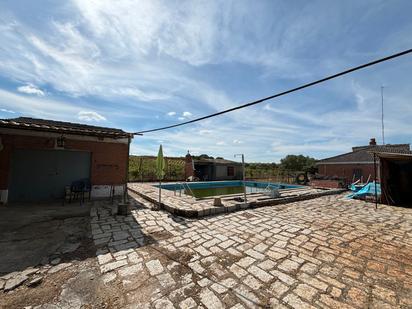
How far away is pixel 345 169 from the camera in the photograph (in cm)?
2316

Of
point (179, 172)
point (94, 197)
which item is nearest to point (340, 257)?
point (94, 197)

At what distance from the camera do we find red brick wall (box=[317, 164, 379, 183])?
68.5ft

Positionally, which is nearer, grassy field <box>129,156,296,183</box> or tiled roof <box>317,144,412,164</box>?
grassy field <box>129,156,296,183</box>

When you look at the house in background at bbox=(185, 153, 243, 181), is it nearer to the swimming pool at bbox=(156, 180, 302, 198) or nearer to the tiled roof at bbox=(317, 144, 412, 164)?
the swimming pool at bbox=(156, 180, 302, 198)

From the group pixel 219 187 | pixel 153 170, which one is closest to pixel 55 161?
pixel 153 170

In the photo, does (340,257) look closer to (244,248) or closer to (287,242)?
(287,242)

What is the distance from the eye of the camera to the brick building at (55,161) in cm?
726

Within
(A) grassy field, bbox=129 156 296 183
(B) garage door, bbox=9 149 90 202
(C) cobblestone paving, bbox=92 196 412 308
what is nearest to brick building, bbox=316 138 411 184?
(A) grassy field, bbox=129 156 296 183

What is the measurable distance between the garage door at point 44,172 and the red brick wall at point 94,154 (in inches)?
8.2

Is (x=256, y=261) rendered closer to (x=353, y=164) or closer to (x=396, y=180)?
(x=396, y=180)

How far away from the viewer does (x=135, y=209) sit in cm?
705

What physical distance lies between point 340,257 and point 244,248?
182 centimetres

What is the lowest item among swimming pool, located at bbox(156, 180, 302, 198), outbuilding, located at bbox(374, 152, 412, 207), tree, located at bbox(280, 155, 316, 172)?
swimming pool, located at bbox(156, 180, 302, 198)

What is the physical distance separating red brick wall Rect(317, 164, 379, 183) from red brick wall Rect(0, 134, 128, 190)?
22851mm
